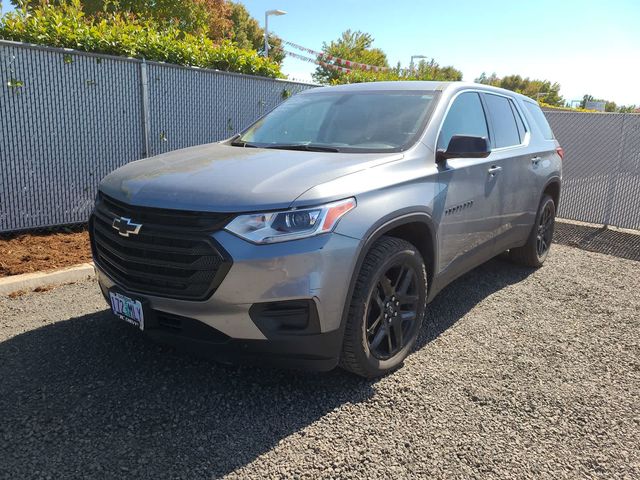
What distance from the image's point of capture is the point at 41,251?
521cm

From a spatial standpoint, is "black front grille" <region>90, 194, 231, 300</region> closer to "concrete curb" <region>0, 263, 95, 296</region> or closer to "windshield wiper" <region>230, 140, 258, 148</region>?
"windshield wiper" <region>230, 140, 258, 148</region>

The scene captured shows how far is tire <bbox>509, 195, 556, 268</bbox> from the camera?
210 inches

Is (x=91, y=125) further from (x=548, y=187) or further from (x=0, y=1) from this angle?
(x=548, y=187)

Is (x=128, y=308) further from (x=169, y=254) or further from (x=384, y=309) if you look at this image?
(x=384, y=309)

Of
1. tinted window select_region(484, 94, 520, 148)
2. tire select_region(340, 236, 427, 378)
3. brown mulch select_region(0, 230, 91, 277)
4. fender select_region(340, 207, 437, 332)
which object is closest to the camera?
fender select_region(340, 207, 437, 332)

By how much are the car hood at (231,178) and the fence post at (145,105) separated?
11.4 ft

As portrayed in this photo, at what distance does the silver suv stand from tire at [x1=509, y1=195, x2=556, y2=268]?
Answer: 1.59m

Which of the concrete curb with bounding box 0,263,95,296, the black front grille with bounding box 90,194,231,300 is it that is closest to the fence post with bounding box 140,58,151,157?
the concrete curb with bounding box 0,263,95,296

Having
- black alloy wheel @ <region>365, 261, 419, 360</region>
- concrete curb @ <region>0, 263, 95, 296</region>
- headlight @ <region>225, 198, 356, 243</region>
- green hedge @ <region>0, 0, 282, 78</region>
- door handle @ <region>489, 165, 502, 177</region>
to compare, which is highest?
Result: green hedge @ <region>0, 0, 282, 78</region>

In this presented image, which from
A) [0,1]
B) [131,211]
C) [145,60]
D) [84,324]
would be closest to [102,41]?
[145,60]

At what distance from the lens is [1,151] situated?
5.41 m

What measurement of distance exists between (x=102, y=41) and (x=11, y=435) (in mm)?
5337

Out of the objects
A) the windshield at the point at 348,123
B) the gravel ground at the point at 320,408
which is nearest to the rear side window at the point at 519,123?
the windshield at the point at 348,123

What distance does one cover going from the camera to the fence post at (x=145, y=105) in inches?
253
